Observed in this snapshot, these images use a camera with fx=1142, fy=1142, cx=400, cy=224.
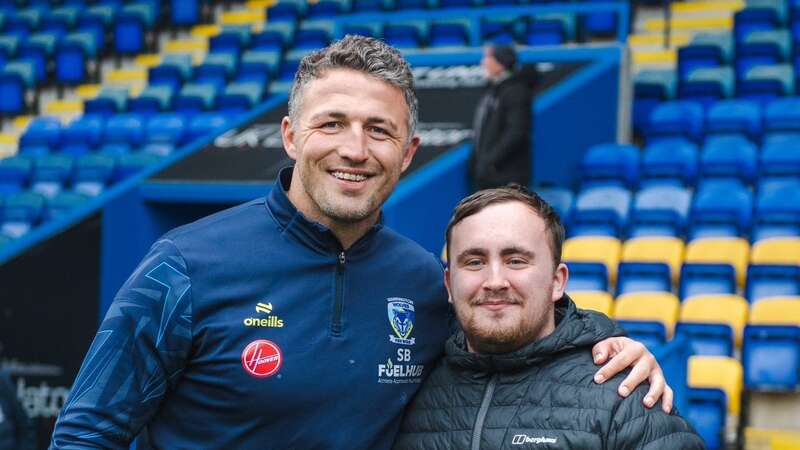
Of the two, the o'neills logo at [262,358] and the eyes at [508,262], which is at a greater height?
the eyes at [508,262]

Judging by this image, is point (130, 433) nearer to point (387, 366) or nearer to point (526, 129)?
point (387, 366)

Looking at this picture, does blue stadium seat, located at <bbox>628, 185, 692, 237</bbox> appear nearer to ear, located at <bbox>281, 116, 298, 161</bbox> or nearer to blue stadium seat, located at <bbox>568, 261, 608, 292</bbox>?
blue stadium seat, located at <bbox>568, 261, 608, 292</bbox>

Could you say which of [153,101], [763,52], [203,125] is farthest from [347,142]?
[153,101]

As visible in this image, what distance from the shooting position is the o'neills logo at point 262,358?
86.2 inches

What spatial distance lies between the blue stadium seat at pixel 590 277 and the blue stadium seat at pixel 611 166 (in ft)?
4.73

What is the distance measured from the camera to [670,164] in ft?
26.4

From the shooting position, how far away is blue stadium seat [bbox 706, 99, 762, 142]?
848 cm

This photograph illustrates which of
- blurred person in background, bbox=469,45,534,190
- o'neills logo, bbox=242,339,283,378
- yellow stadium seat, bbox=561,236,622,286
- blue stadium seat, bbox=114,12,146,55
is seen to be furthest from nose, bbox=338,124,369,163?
blue stadium seat, bbox=114,12,146,55

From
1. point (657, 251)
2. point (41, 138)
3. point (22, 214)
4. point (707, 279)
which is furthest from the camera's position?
point (41, 138)

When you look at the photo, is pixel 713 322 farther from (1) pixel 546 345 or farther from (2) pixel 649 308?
(1) pixel 546 345

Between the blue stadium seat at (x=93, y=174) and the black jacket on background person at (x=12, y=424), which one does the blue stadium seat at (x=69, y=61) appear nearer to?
the blue stadium seat at (x=93, y=174)

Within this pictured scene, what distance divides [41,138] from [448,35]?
14.0 ft

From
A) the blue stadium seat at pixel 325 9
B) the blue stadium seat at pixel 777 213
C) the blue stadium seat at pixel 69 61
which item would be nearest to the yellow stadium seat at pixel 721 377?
the blue stadium seat at pixel 777 213

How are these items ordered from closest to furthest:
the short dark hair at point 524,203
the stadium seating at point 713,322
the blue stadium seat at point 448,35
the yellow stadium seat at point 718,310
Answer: the short dark hair at point 524,203 < the stadium seating at point 713,322 < the yellow stadium seat at point 718,310 < the blue stadium seat at point 448,35
